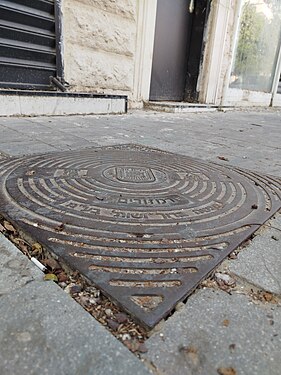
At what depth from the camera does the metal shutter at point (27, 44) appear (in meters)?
3.56

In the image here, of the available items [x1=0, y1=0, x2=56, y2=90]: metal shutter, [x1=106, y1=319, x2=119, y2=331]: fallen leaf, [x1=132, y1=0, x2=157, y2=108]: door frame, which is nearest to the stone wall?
[x1=132, y1=0, x2=157, y2=108]: door frame

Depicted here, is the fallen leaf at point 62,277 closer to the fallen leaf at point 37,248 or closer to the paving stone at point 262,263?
the fallen leaf at point 37,248

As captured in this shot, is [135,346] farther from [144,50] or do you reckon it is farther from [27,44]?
[144,50]

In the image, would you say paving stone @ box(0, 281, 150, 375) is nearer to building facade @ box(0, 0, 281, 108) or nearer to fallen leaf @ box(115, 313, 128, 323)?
fallen leaf @ box(115, 313, 128, 323)

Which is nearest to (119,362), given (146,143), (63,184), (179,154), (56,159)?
(63,184)

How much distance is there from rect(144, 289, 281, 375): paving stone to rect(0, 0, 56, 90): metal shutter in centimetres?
361

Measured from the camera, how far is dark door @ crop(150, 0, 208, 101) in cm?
608

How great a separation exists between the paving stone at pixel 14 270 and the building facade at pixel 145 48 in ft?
10.5

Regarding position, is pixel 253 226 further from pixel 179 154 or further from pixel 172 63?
pixel 172 63

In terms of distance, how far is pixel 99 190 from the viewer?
140 centimetres

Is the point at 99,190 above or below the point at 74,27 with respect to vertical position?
below

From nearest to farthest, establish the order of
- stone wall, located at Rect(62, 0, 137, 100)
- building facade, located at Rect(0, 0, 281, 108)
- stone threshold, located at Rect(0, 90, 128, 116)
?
stone threshold, located at Rect(0, 90, 128, 116) < building facade, located at Rect(0, 0, 281, 108) < stone wall, located at Rect(62, 0, 137, 100)

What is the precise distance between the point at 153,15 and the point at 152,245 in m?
5.48

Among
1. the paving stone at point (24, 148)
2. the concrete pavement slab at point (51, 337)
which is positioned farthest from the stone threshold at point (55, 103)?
the concrete pavement slab at point (51, 337)
